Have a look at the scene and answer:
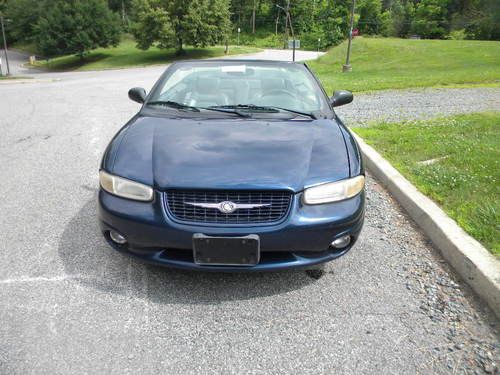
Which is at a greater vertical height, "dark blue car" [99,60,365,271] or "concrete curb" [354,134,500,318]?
"dark blue car" [99,60,365,271]

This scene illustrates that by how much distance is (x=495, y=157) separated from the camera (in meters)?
4.83

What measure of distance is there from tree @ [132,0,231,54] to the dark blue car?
4320 centimetres

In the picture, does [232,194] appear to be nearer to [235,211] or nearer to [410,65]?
[235,211]

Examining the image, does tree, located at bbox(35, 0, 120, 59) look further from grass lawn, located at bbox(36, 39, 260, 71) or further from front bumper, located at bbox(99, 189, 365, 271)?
front bumper, located at bbox(99, 189, 365, 271)

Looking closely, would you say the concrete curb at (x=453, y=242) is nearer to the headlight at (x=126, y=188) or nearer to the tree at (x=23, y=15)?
the headlight at (x=126, y=188)

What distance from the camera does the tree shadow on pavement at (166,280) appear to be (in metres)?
2.62

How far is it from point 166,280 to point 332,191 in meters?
1.24

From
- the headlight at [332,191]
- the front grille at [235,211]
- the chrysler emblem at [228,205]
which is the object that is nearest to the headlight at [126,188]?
the front grille at [235,211]

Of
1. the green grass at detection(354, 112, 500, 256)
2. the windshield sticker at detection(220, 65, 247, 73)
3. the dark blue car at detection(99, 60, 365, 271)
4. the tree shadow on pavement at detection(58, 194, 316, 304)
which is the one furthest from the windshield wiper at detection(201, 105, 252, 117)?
the green grass at detection(354, 112, 500, 256)

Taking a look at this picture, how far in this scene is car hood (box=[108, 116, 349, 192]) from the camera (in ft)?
8.09

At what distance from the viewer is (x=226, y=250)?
2.36 meters

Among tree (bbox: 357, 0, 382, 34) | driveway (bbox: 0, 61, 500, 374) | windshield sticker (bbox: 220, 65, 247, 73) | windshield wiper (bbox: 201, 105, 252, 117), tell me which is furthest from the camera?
tree (bbox: 357, 0, 382, 34)

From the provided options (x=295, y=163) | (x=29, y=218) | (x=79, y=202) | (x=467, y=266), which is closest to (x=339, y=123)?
(x=295, y=163)

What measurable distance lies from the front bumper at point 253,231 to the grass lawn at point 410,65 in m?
12.0
